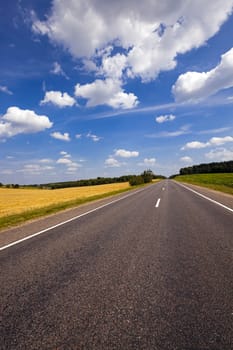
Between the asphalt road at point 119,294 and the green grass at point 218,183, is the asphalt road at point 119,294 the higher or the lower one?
the lower one

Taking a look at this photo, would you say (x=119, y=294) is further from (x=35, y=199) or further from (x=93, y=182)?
(x=93, y=182)

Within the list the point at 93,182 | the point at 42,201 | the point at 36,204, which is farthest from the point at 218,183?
the point at 93,182

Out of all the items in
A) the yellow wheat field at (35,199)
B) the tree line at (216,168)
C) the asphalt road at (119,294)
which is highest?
the tree line at (216,168)

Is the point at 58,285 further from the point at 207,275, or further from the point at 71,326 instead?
the point at 207,275

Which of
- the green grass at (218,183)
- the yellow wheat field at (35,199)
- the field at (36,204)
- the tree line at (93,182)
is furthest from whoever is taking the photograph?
the tree line at (93,182)

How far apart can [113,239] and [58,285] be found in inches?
124

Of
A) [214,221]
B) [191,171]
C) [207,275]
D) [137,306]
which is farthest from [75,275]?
[191,171]

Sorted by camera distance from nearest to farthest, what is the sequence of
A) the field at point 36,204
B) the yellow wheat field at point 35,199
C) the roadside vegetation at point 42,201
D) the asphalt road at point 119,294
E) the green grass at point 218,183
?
the asphalt road at point 119,294
the field at point 36,204
the roadside vegetation at point 42,201
the yellow wheat field at point 35,199
the green grass at point 218,183

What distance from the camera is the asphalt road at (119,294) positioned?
2764 mm

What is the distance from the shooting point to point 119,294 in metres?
3.78

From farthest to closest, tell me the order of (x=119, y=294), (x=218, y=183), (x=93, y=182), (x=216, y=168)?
(x=216, y=168), (x=93, y=182), (x=218, y=183), (x=119, y=294)

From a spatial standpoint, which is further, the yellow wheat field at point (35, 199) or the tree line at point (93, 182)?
the tree line at point (93, 182)

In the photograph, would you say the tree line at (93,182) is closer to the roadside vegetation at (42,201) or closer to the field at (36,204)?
the roadside vegetation at (42,201)

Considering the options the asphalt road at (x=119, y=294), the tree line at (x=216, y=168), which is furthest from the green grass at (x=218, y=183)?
the tree line at (x=216, y=168)
